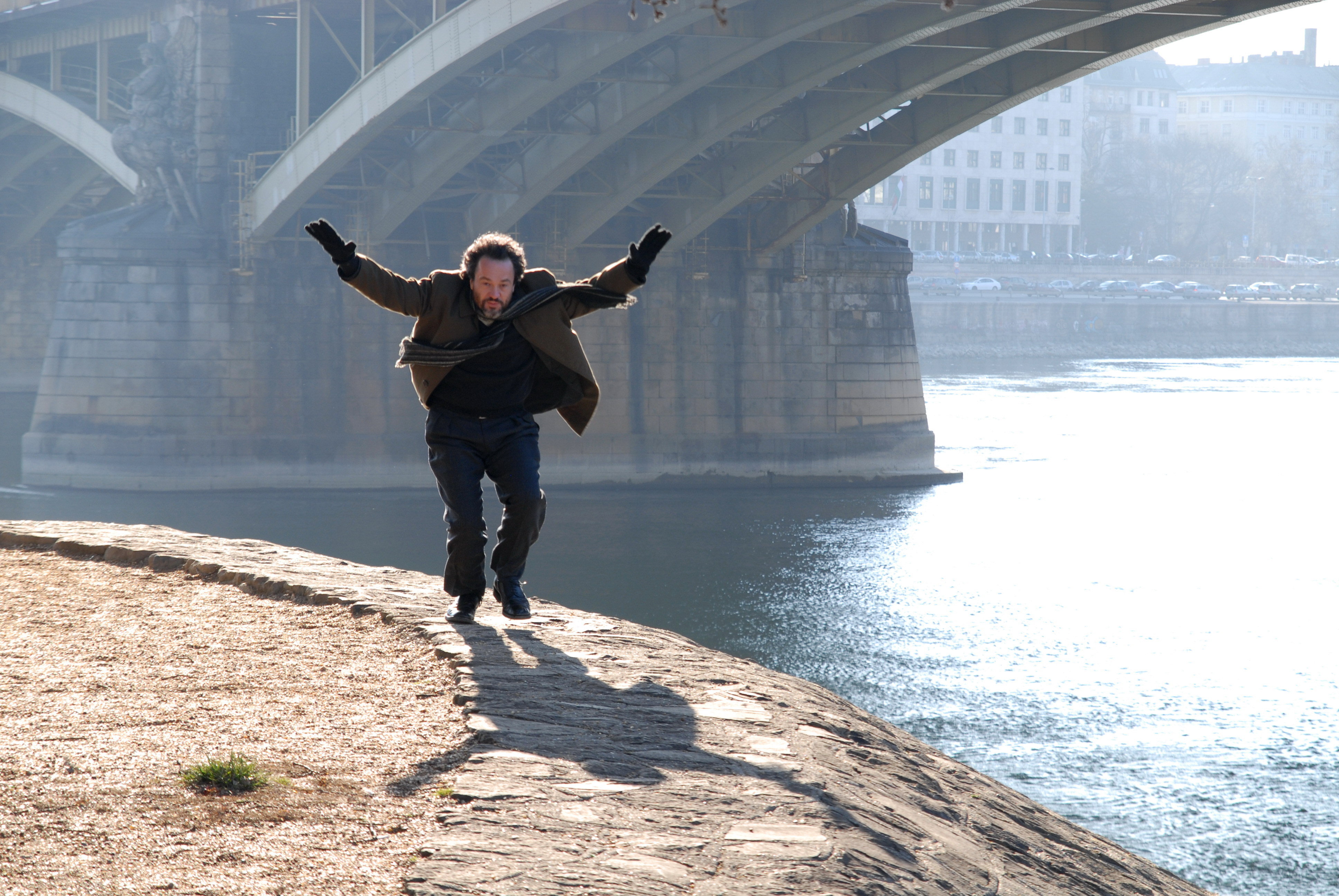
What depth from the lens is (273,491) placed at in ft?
64.5

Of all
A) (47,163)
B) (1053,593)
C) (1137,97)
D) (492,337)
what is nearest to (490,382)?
(492,337)

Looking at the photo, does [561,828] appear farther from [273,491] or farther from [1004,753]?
[273,491]

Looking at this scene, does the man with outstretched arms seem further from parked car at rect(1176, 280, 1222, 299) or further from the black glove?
parked car at rect(1176, 280, 1222, 299)

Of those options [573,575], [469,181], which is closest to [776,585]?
[573,575]

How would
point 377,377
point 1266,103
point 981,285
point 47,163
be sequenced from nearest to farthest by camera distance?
point 377,377 → point 47,163 → point 981,285 → point 1266,103

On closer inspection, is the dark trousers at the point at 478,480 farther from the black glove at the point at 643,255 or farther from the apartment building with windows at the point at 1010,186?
the apartment building with windows at the point at 1010,186

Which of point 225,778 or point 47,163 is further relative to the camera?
point 47,163

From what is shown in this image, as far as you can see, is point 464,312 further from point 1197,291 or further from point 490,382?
point 1197,291

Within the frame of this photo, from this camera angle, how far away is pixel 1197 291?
2074 inches

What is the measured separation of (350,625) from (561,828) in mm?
1901

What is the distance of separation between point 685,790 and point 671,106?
14698 mm

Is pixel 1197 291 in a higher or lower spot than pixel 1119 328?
higher

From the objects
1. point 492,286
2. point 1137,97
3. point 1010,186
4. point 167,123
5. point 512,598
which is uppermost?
point 1137,97

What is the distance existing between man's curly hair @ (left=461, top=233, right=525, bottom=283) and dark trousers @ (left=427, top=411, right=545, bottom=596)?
440 mm
